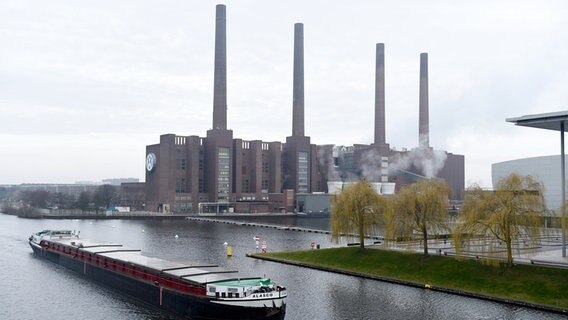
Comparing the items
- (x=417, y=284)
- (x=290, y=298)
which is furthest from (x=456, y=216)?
(x=290, y=298)

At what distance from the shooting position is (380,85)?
620 feet

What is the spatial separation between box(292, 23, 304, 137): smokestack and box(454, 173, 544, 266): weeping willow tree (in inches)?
5522

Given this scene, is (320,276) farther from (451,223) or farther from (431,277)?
(451,223)

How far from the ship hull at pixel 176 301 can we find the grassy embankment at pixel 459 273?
17.2 meters

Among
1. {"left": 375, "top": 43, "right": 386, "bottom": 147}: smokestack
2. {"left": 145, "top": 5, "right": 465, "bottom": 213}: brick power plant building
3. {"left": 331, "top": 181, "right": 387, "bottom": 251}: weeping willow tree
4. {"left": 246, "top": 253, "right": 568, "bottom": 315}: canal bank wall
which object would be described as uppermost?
{"left": 375, "top": 43, "right": 386, "bottom": 147}: smokestack

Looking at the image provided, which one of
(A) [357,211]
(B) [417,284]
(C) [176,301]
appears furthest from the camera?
(A) [357,211]

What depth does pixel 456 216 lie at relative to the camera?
57375mm

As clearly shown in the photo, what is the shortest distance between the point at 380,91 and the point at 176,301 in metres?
156

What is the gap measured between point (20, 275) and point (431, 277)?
4114 cm

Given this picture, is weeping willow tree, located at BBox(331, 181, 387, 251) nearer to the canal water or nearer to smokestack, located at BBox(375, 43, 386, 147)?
the canal water

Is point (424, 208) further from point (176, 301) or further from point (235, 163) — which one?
point (235, 163)

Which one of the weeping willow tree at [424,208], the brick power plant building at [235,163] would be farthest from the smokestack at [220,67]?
the weeping willow tree at [424,208]

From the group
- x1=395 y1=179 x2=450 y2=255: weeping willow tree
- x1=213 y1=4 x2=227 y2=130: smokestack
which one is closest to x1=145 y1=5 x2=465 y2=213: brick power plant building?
x1=213 y1=4 x2=227 y2=130: smokestack

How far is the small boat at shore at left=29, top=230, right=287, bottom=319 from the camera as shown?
3716 centimetres
